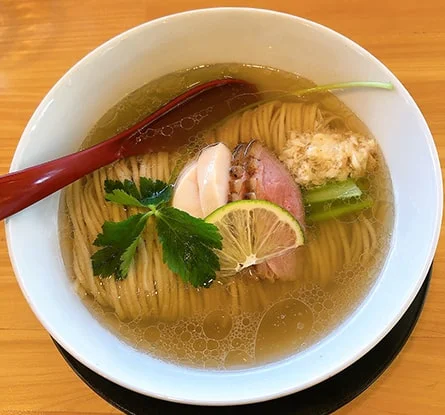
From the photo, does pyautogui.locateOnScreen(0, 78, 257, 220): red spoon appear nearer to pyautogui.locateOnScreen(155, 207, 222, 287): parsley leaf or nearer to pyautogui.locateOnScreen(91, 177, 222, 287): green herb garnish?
Result: pyautogui.locateOnScreen(91, 177, 222, 287): green herb garnish

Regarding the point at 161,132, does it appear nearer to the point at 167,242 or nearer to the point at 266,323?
the point at 167,242

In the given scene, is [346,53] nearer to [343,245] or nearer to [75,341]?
[343,245]

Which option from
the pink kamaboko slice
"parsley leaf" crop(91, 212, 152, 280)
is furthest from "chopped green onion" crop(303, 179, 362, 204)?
"parsley leaf" crop(91, 212, 152, 280)

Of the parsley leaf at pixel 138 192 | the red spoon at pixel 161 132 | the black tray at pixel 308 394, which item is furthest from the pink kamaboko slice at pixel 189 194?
the black tray at pixel 308 394

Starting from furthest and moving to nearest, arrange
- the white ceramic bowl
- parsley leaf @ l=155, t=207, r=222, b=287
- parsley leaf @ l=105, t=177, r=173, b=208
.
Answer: parsley leaf @ l=105, t=177, r=173, b=208 → parsley leaf @ l=155, t=207, r=222, b=287 → the white ceramic bowl

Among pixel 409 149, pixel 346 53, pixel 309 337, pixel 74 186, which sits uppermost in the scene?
pixel 346 53

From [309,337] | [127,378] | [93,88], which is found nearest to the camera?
[127,378]

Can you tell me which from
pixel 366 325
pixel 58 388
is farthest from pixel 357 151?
pixel 58 388

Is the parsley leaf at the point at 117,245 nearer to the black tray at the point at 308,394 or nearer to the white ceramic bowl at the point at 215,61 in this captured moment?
the white ceramic bowl at the point at 215,61
